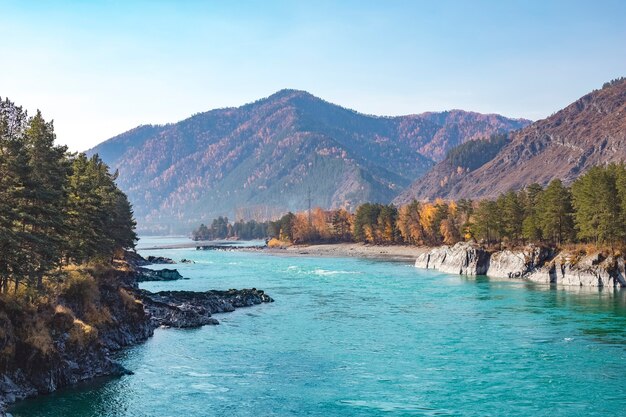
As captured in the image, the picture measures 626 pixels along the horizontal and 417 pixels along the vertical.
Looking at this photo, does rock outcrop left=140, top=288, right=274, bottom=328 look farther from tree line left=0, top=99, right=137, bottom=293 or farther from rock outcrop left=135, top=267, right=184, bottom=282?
rock outcrop left=135, top=267, right=184, bottom=282

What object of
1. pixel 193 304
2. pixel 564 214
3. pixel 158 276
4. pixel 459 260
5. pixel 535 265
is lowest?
pixel 193 304

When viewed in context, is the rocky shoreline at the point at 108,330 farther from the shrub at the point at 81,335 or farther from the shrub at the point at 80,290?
the shrub at the point at 80,290

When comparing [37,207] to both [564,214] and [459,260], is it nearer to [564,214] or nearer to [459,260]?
[564,214]

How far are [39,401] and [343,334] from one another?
34.8 metres

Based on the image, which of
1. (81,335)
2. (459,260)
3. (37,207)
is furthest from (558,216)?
(37,207)

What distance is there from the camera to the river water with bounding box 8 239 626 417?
44.9 meters

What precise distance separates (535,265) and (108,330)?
90.7 m

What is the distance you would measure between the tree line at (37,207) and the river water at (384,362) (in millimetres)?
11707

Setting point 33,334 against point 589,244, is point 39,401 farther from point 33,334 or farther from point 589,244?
point 589,244

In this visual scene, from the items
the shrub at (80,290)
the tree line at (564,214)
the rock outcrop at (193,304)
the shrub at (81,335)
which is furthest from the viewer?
the tree line at (564,214)

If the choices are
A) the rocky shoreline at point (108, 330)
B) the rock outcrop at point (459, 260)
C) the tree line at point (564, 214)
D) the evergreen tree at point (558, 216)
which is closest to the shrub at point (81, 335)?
the rocky shoreline at point (108, 330)

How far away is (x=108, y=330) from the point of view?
64.9m

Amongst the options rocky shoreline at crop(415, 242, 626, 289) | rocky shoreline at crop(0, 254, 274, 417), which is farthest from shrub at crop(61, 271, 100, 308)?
rocky shoreline at crop(415, 242, 626, 289)

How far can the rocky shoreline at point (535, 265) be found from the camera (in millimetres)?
109750
